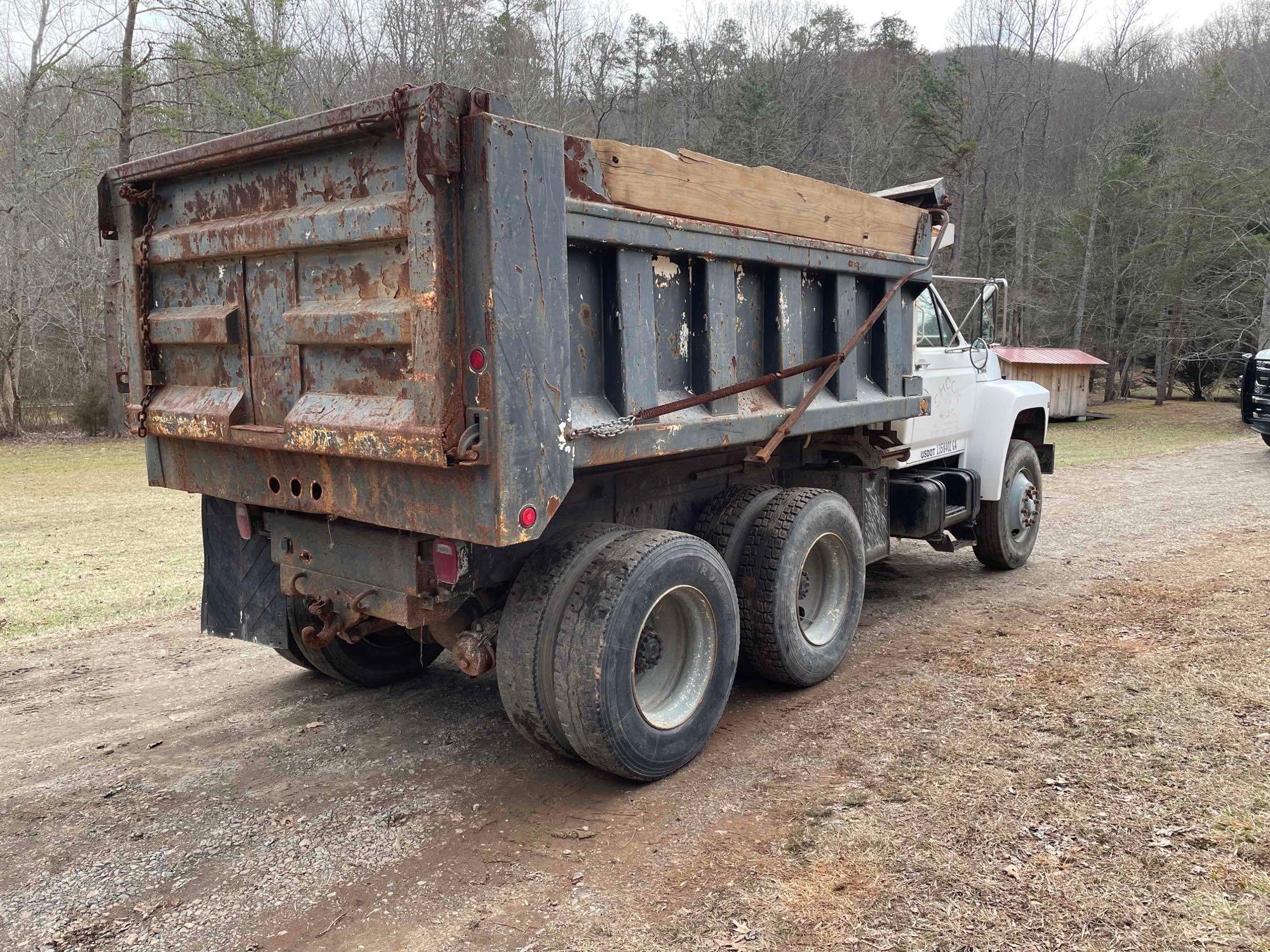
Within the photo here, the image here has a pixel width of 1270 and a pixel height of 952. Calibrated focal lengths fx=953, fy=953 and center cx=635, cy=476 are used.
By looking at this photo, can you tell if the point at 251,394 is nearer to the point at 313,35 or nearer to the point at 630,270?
the point at 630,270

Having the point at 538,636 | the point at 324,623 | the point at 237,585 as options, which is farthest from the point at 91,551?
the point at 538,636

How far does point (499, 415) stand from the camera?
313 cm

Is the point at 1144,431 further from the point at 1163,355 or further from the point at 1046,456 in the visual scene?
the point at 1046,456

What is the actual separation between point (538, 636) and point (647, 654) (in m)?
0.58

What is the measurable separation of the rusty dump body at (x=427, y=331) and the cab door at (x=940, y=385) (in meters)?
1.71

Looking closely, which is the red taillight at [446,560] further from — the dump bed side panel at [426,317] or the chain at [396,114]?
the chain at [396,114]

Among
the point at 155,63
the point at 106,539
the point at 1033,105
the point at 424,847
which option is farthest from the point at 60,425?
the point at 1033,105

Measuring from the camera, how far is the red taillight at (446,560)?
353cm

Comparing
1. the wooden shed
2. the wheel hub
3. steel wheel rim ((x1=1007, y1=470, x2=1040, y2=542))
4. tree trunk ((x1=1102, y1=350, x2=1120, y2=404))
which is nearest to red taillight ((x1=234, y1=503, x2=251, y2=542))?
the wheel hub

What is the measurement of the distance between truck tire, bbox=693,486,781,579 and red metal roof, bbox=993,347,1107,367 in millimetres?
19697

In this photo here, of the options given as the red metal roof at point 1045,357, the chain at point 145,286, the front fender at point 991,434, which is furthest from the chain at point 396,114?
the red metal roof at point 1045,357

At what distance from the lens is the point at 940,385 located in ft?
21.7

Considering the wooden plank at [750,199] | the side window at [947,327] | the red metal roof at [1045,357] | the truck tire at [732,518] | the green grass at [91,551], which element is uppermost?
the wooden plank at [750,199]

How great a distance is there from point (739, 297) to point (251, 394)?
7.10ft
